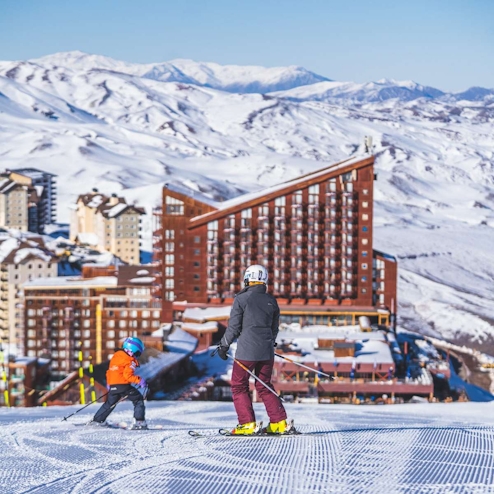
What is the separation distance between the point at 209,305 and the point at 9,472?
38148mm

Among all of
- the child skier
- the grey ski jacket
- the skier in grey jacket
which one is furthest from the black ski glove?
the child skier

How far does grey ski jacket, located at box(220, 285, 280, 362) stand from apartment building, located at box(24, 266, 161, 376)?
127ft

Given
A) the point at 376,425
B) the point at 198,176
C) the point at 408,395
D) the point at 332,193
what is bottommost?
the point at 408,395

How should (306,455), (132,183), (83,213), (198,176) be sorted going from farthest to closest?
(198,176)
(132,183)
(83,213)
(306,455)

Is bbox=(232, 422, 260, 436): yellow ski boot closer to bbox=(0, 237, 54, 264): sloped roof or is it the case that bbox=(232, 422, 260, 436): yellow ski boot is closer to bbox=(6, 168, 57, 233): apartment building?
bbox=(0, 237, 54, 264): sloped roof

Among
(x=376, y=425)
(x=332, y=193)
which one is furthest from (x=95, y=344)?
(x=376, y=425)

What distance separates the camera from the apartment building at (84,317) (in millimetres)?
45625

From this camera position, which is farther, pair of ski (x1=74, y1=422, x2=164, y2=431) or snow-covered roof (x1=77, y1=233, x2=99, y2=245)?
snow-covered roof (x1=77, y1=233, x2=99, y2=245)

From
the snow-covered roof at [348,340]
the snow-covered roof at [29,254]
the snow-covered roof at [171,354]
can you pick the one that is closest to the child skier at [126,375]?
the snow-covered roof at [171,354]

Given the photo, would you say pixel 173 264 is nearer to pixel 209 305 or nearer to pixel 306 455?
pixel 209 305

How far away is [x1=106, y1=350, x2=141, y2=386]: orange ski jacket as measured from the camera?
7.99 metres

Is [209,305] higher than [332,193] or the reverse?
the reverse

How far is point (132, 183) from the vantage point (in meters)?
118

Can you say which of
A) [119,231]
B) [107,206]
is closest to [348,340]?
[119,231]
